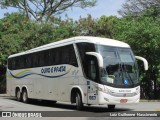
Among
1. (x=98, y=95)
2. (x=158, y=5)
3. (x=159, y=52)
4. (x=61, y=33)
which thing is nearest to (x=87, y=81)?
(x=98, y=95)

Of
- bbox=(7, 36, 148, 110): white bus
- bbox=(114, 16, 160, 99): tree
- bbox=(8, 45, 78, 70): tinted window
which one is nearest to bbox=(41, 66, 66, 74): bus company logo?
bbox=(7, 36, 148, 110): white bus

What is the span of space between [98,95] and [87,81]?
116 cm

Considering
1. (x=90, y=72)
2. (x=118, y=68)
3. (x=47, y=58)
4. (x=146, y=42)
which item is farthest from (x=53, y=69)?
(x=146, y=42)

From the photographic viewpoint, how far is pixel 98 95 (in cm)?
1873

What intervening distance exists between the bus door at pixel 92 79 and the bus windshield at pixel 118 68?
42cm

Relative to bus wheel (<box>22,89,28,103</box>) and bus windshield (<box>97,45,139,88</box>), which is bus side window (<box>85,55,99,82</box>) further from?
bus wheel (<box>22,89,28,103</box>)

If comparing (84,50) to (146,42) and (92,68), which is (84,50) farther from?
(146,42)

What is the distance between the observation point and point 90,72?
19.5 m

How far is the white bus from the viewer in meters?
18.8

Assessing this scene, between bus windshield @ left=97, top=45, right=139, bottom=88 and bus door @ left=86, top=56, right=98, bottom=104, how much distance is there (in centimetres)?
42

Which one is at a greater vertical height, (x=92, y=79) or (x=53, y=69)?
(x=53, y=69)

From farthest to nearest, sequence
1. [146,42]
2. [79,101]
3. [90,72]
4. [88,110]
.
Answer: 1. [146,42]
2. [88,110]
3. [79,101]
4. [90,72]

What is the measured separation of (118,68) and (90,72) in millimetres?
1359

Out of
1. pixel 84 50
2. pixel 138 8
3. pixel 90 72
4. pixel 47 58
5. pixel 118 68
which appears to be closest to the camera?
pixel 118 68
